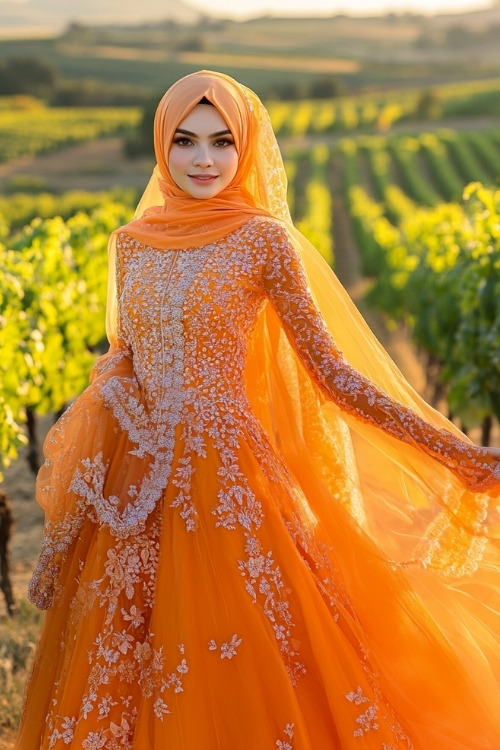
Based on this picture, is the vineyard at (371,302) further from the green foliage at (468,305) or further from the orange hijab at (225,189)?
the orange hijab at (225,189)

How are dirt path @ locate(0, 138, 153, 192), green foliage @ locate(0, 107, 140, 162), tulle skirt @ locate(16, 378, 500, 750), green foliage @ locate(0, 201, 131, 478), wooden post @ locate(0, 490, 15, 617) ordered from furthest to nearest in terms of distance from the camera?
green foliage @ locate(0, 107, 140, 162), dirt path @ locate(0, 138, 153, 192), green foliage @ locate(0, 201, 131, 478), wooden post @ locate(0, 490, 15, 617), tulle skirt @ locate(16, 378, 500, 750)

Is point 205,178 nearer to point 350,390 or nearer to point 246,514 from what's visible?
point 350,390

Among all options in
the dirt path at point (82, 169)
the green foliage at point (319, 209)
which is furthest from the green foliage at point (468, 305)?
the dirt path at point (82, 169)

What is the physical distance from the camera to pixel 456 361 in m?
7.55

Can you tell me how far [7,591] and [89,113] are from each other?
6082cm

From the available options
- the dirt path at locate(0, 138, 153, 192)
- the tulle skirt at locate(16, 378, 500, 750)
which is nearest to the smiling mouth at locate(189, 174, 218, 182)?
the tulle skirt at locate(16, 378, 500, 750)

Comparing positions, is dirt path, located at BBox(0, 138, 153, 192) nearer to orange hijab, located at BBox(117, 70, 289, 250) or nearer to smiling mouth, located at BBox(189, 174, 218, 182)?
orange hijab, located at BBox(117, 70, 289, 250)

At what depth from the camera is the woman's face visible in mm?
2727

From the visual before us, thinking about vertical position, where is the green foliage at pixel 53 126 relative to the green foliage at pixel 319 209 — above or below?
above

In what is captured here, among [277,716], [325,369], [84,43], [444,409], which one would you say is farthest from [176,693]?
[84,43]

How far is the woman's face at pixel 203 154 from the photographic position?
8.95 feet

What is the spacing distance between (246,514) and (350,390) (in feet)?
1.55

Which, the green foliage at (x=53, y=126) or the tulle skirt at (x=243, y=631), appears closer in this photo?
the tulle skirt at (x=243, y=631)

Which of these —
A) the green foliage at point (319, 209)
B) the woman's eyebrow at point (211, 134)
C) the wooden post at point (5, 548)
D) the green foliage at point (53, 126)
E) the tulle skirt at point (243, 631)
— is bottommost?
the wooden post at point (5, 548)
